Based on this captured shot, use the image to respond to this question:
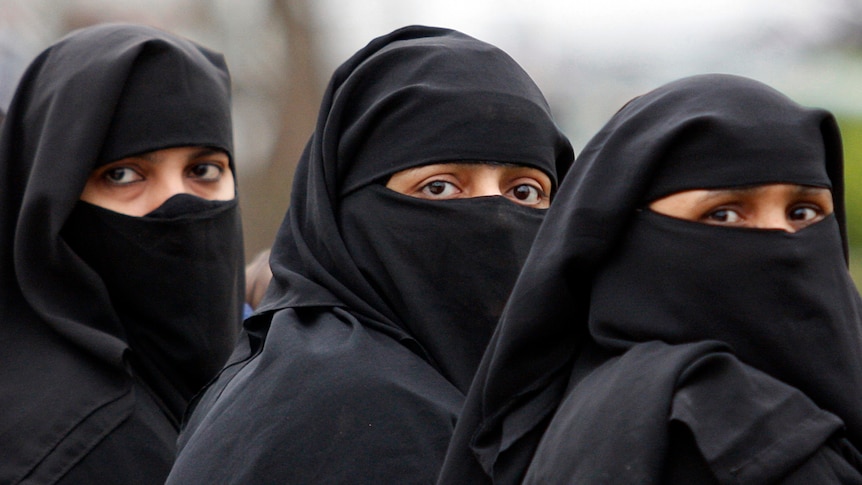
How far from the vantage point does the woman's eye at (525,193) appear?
3600 millimetres

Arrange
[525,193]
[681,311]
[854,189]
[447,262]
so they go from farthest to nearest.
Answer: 1. [854,189]
2. [525,193]
3. [447,262]
4. [681,311]

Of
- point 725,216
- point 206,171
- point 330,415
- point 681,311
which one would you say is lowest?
point 206,171

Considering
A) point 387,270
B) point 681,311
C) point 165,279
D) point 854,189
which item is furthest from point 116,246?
point 854,189

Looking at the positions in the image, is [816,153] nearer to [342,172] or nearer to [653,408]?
[653,408]

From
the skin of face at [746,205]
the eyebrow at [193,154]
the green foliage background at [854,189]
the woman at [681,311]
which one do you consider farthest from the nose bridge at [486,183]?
the green foliage background at [854,189]

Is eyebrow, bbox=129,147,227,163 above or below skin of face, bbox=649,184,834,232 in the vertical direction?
below

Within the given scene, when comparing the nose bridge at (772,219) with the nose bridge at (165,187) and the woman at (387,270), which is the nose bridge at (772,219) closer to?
the woman at (387,270)

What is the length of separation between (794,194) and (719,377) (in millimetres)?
395

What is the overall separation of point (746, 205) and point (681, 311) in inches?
8.4

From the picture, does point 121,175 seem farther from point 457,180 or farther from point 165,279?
point 457,180

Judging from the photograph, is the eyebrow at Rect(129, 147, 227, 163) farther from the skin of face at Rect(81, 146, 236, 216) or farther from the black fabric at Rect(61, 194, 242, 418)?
the black fabric at Rect(61, 194, 242, 418)

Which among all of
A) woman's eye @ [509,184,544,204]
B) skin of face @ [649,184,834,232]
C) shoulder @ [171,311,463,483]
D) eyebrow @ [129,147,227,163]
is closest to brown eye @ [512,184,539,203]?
woman's eye @ [509,184,544,204]

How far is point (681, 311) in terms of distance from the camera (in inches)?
101

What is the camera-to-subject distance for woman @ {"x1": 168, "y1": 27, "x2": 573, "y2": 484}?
3.15 meters
